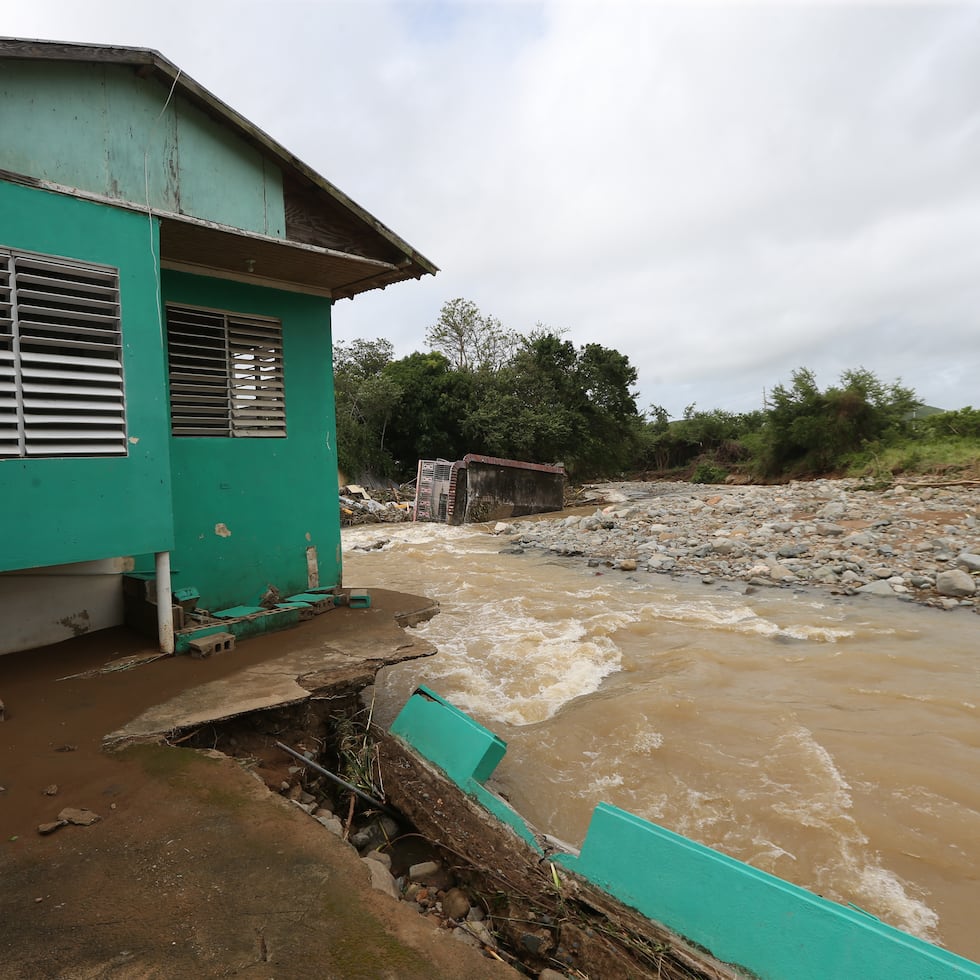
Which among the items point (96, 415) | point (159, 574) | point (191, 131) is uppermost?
point (191, 131)

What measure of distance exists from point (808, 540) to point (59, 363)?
12.5 metres

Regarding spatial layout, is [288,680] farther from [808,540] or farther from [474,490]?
[474,490]

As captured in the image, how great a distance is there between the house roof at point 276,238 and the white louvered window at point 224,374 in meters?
0.42

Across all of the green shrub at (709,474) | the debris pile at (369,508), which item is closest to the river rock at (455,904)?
the debris pile at (369,508)

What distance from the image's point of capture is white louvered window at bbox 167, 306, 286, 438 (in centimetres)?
509

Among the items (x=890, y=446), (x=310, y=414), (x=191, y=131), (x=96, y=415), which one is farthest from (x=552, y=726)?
(x=890, y=446)

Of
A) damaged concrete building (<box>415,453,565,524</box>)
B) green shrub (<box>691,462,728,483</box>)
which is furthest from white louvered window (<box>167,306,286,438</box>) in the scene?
green shrub (<box>691,462,728,483</box>)

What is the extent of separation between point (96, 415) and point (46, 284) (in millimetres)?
832

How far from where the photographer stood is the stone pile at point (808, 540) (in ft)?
31.5

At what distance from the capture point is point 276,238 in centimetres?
479

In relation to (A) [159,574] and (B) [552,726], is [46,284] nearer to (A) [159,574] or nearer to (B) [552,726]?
(A) [159,574]

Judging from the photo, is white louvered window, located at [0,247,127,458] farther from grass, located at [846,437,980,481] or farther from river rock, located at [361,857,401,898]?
grass, located at [846,437,980,481]

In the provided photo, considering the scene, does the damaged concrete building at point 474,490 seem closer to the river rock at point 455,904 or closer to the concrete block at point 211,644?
the concrete block at point 211,644

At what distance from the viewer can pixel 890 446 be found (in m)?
26.5
